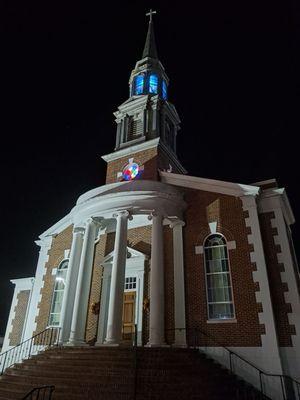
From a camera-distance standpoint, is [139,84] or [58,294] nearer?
[58,294]

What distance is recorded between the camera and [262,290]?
11859 mm

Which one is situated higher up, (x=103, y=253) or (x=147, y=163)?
(x=147, y=163)

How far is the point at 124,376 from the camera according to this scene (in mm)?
9219

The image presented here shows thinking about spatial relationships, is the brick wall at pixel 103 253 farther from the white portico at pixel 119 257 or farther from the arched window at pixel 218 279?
the arched window at pixel 218 279

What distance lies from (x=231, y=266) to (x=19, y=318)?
48.2 ft

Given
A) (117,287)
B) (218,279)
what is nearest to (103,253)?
(117,287)

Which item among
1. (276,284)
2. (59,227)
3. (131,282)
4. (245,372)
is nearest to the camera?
(245,372)

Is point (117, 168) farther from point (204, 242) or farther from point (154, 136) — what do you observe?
point (204, 242)

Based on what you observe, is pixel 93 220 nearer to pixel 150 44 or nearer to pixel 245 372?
pixel 245 372

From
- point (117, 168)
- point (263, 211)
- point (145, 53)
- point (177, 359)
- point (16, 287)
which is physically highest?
point (145, 53)

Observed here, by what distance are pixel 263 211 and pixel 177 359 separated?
6.99 m

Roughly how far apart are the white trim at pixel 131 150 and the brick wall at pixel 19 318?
10748 millimetres

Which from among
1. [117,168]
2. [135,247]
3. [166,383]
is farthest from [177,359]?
[117,168]

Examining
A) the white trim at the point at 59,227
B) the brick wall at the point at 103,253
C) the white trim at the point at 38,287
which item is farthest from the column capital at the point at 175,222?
the white trim at the point at 38,287
